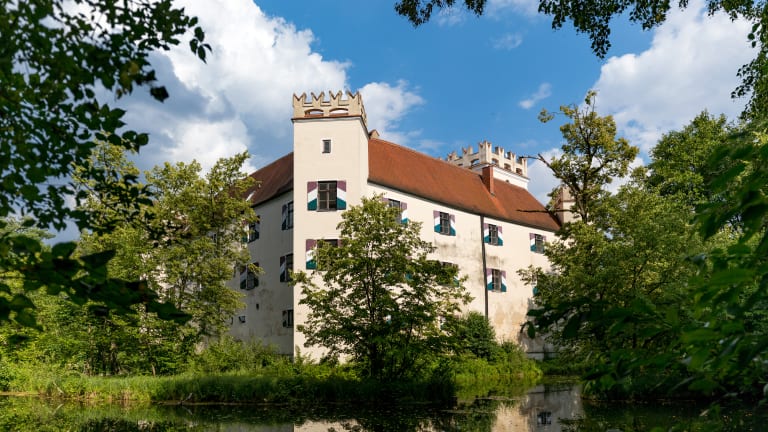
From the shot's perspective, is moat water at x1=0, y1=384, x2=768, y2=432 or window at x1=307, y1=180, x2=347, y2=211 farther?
window at x1=307, y1=180, x2=347, y2=211

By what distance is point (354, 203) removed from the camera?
84.1 feet

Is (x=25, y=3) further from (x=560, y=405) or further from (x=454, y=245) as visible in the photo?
(x=454, y=245)

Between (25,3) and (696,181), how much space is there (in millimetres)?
31222

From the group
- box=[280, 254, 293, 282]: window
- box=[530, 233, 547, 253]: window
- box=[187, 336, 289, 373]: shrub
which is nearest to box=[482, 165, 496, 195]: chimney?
box=[530, 233, 547, 253]: window

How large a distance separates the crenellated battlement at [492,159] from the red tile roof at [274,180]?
2271 centimetres

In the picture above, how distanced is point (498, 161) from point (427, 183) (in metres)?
24.6

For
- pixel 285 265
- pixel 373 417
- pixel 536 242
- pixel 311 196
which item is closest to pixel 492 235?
pixel 536 242

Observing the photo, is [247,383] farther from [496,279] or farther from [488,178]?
[488,178]

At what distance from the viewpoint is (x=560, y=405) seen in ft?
53.9

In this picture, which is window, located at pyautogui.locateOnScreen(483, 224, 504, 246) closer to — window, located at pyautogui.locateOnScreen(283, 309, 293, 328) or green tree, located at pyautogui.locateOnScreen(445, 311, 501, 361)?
green tree, located at pyautogui.locateOnScreen(445, 311, 501, 361)

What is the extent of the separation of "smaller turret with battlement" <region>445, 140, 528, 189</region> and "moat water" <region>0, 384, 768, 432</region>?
3633 cm

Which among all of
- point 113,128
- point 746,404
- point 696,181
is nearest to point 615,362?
point 113,128

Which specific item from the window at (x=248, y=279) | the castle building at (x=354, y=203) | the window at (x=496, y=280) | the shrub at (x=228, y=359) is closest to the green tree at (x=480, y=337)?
the castle building at (x=354, y=203)

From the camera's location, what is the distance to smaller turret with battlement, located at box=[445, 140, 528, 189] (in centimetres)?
5234
